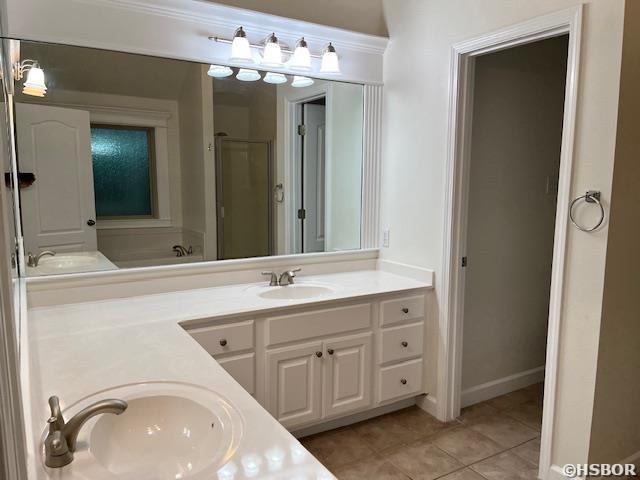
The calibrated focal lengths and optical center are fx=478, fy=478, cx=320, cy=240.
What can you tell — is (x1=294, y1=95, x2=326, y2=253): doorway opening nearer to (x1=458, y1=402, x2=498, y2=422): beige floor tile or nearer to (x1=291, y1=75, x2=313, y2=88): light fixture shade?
(x1=291, y1=75, x2=313, y2=88): light fixture shade

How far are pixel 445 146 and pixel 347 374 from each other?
130 centimetres

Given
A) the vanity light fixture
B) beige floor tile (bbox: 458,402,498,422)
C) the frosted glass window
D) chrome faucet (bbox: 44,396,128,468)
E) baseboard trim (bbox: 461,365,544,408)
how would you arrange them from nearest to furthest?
chrome faucet (bbox: 44,396,128,468)
the vanity light fixture
the frosted glass window
beige floor tile (bbox: 458,402,498,422)
baseboard trim (bbox: 461,365,544,408)

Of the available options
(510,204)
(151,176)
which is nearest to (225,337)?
(151,176)

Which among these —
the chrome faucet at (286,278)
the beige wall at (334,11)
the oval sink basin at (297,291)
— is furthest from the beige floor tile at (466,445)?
the beige wall at (334,11)

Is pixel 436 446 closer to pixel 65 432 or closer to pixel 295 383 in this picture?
pixel 295 383

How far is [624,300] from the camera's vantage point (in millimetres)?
1988

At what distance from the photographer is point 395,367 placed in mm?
2643

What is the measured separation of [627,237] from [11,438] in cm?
213

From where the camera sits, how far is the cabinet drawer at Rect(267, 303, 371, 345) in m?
2.24

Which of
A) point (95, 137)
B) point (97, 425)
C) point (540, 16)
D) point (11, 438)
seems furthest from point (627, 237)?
point (95, 137)

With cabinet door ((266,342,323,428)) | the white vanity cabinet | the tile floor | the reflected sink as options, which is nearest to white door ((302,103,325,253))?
the white vanity cabinet

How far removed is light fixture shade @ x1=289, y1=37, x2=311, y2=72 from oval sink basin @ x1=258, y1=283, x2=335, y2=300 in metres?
1.22

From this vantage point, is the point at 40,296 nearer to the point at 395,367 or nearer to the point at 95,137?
the point at 95,137

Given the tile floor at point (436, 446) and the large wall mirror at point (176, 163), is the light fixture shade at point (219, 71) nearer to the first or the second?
the large wall mirror at point (176, 163)
